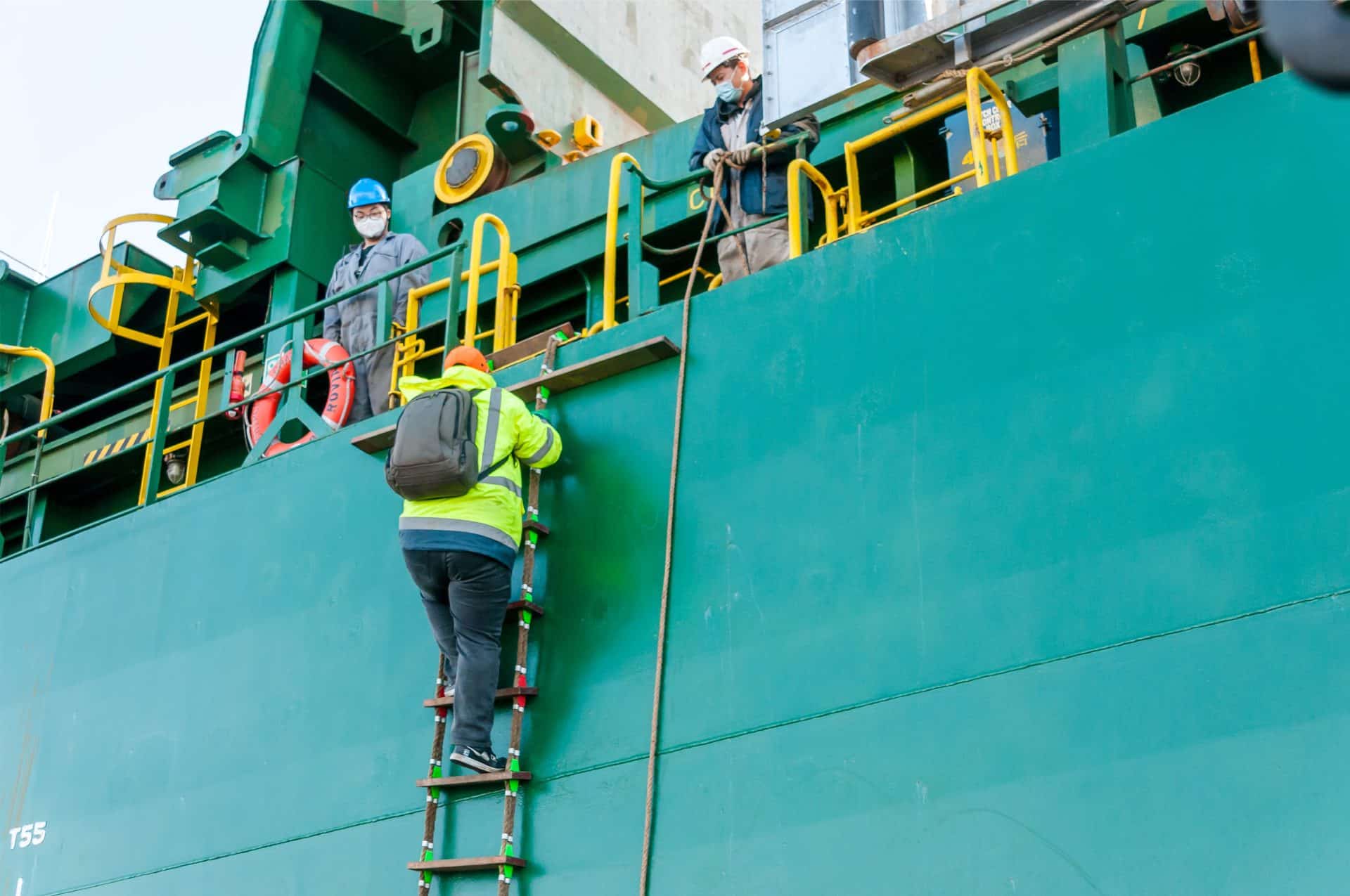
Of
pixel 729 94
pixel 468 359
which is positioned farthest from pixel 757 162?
pixel 468 359

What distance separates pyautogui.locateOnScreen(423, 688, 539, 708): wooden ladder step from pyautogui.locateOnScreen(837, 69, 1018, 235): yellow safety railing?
213cm

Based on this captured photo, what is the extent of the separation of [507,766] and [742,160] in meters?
2.67

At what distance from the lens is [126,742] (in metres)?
7.48

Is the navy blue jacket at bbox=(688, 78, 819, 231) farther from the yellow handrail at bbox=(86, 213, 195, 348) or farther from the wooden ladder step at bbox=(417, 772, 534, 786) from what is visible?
the yellow handrail at bbox=(86, 213, 195, 348)

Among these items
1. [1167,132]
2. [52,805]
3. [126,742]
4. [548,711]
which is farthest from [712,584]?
[52,805]

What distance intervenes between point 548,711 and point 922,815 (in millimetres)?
1641

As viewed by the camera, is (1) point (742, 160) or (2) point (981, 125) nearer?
(2) point (981, 125)

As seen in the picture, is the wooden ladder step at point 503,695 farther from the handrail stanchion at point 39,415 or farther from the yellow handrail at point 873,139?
the handrail stanchion at point 39,415

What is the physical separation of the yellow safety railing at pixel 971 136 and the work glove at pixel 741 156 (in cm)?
43

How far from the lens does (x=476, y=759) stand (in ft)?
18.7

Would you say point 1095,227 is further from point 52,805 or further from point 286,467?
point 52,805

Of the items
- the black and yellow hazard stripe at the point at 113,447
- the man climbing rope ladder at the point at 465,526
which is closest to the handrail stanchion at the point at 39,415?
the black and yellow hazard stripe at the point at 113,447

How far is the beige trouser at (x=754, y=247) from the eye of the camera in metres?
6.91

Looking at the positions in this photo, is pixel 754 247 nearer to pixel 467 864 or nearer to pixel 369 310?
pixel 369 310
